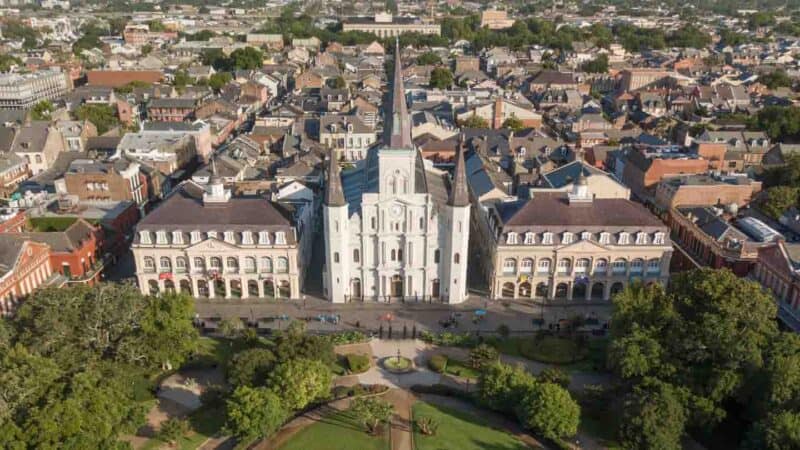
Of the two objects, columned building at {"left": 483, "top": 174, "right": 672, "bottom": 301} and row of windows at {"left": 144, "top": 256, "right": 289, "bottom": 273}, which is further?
row of windows at {"left": 144, "top": 256, "right": 289, "bottom": 273}

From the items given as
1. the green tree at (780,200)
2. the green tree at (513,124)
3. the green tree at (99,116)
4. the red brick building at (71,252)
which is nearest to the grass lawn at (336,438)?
the red brick building at (71,252)

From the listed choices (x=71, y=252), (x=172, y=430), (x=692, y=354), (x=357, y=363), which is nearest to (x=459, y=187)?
(x=357, y=363)

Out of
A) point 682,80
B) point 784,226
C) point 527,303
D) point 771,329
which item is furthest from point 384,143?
point 682,80

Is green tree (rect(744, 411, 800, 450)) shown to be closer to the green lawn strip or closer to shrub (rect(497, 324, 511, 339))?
the green lawn strip

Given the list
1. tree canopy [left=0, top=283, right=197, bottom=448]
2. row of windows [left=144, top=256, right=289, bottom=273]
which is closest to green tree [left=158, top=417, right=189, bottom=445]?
tree canopy [left=0, top=283, right=197, bottom=448]

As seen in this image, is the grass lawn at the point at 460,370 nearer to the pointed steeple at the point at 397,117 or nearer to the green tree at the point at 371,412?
the green tree at the point at 371,412
